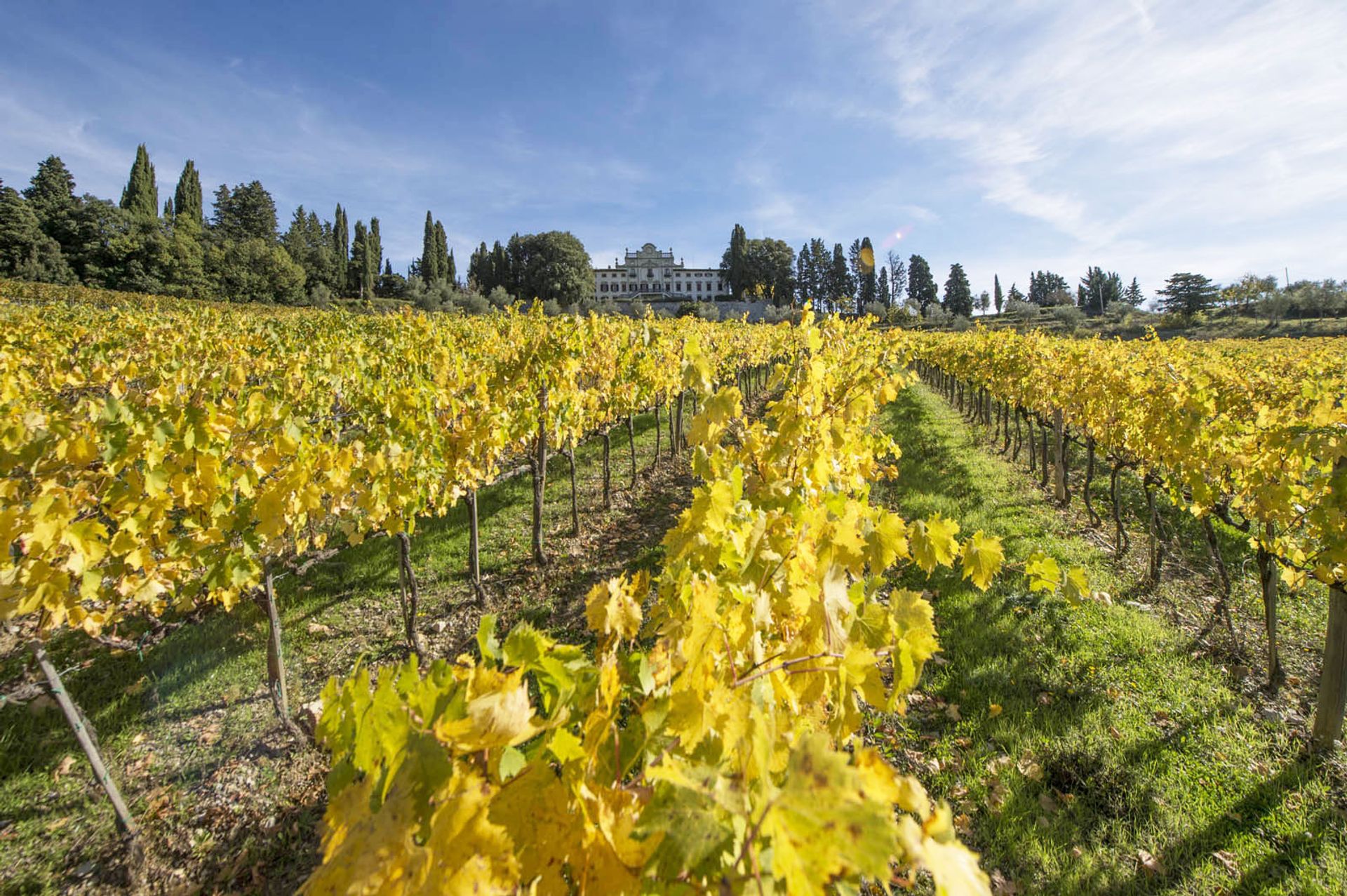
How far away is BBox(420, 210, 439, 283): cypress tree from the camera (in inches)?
2427

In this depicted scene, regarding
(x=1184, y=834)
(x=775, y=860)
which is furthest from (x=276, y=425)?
(x=1184, y=834)

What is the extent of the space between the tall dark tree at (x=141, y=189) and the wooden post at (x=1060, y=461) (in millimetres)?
76827

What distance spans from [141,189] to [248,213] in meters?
10.6

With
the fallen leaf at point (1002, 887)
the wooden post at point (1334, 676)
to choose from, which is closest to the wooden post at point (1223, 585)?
the wooden post at point (1334, 676)

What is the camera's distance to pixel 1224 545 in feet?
23.3

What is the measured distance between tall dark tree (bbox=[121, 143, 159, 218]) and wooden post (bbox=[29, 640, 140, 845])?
7469 cm

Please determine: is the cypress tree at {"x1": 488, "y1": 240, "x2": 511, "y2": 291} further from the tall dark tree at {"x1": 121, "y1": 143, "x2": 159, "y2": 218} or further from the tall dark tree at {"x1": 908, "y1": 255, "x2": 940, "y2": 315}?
the tall dark tree at {"x1": 908, "y1": 255, "x2": 940, "y2": 315}

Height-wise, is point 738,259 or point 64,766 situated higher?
point 738,259

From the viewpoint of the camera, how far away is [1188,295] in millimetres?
61812

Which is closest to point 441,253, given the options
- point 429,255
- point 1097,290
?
point 429,255

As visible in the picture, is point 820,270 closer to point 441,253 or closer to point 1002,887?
point 441,253

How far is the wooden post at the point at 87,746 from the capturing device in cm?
278

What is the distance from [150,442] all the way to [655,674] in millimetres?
3124

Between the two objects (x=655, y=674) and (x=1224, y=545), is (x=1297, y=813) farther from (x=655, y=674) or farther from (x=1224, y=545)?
(x=1224, y=545)
